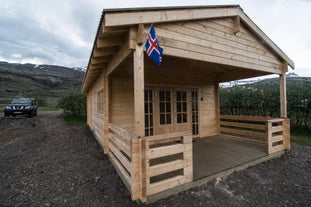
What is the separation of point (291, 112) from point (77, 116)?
42.4 feet

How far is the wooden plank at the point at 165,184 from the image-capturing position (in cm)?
212

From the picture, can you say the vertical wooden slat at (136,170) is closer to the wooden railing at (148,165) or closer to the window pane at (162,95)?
the wooden railing at (148,165)

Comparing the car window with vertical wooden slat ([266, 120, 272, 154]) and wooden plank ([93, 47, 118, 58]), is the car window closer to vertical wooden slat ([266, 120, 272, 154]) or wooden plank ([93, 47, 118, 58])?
wooden plank ([93, 47, 118, 58])

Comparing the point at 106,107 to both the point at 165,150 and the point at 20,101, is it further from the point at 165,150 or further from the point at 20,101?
the point at 20,101

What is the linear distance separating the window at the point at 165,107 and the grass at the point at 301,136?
4417 mm

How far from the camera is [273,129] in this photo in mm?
3842

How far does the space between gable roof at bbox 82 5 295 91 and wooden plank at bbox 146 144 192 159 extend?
5.69 feet

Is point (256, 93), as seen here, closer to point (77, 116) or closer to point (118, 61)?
point (118, 61)

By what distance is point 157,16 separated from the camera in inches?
88.3

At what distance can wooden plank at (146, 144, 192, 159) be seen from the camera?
2.12m

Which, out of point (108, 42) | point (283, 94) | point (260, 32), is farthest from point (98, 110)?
point (283, 94)

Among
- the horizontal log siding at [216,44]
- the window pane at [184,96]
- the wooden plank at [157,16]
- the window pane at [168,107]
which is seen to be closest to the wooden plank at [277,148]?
the horizontal log siding at [216,44]

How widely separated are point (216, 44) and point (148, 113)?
2.50m

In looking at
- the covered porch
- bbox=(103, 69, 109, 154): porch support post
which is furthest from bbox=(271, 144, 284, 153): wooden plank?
bbox=(103, 69, 109, 154): porch support post
